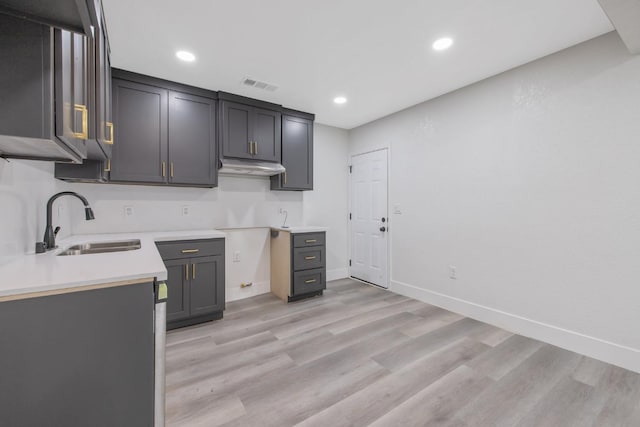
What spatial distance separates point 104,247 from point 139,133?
1168 millimetres

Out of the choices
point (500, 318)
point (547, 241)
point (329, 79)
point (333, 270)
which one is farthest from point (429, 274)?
point (329, 79)

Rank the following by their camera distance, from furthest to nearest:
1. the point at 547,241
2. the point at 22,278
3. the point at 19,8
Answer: the point at 547,241
the point at 22,278
the point at 19,8

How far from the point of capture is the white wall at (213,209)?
1605 mm

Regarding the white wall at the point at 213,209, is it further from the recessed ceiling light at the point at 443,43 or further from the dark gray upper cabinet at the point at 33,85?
the recessed ceiling light at the point at 443,43

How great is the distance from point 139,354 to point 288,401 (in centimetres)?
96

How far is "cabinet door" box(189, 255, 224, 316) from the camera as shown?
275 cm

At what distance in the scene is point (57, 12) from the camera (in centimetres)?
93

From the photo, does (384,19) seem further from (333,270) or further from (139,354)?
(333,270)

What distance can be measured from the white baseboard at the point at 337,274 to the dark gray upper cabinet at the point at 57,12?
402 cm

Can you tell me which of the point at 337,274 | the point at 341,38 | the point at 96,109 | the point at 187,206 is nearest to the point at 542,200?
the point at 341,38

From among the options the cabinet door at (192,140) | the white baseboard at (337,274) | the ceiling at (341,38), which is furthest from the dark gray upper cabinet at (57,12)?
the white baseboard at (337,274)

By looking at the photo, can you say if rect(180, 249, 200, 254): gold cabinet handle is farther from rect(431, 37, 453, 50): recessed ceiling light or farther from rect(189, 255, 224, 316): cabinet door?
rect(431, 37, 453, 50): recessed ceiling light

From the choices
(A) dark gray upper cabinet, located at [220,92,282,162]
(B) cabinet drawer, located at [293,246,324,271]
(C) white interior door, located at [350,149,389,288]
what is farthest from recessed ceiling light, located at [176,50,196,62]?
(C) white interior door, located at [350,149,389,288]

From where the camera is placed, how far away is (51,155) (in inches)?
60.8
